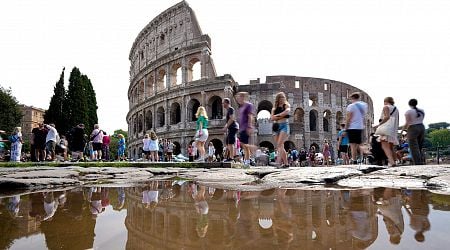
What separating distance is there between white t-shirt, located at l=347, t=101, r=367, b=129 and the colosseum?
18074 mm

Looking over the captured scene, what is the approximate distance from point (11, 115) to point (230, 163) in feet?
112

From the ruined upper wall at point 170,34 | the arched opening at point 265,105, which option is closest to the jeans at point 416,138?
the arched opening at point 265,105

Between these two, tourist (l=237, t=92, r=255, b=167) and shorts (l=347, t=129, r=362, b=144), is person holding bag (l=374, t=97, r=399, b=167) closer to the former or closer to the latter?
shorts (l=347, t=129, r=362, b=144)

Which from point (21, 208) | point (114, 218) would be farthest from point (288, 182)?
point (21, 208)

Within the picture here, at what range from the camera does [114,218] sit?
1.86 metres

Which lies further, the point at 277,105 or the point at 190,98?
the point at 190,98

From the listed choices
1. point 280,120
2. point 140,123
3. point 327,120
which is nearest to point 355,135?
point 280,120

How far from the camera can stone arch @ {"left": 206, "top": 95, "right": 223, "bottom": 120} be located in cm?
2503

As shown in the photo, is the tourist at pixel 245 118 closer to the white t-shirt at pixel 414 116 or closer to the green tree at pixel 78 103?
the white t-shirt at pixel 414 116

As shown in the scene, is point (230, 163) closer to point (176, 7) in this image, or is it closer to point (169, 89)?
point (169, 89)

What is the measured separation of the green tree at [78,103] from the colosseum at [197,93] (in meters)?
6.92

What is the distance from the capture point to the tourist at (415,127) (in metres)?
6.23

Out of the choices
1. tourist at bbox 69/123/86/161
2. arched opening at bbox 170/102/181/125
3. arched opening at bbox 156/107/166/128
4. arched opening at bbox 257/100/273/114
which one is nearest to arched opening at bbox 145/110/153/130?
arched opening at bbox 156/107/166/128

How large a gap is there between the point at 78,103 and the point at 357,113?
113 ft
